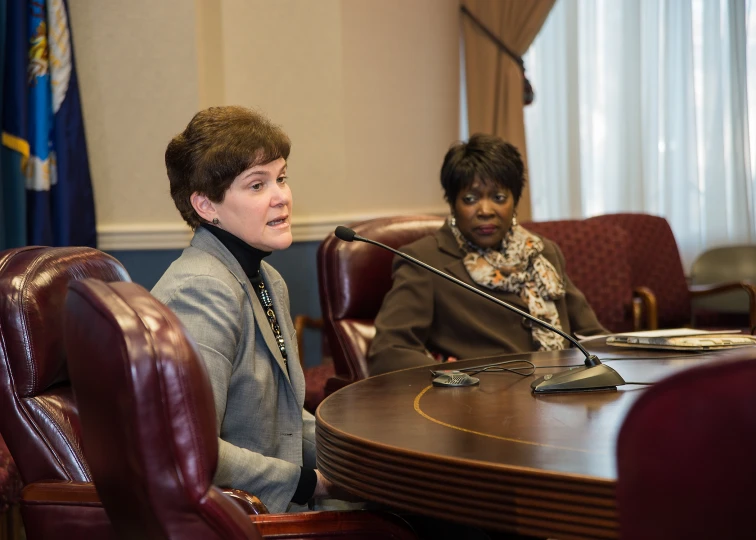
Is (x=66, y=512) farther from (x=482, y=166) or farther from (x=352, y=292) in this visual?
(x=482, y=166)

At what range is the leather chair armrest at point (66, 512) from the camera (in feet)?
4.88

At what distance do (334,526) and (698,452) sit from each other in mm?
845

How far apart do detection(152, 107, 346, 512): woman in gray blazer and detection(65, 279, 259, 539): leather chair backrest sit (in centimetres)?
54

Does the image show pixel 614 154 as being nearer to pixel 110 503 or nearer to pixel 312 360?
pixel 312 360

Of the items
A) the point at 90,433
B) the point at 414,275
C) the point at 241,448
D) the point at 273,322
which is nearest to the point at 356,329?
the point at 414,275

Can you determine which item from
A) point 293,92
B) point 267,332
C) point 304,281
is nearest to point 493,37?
point 293,92

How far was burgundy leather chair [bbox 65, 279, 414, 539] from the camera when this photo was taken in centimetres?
98

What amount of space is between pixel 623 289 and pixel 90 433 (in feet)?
9.89

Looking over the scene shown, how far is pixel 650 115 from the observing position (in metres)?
4.91

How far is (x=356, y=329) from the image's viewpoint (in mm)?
2842

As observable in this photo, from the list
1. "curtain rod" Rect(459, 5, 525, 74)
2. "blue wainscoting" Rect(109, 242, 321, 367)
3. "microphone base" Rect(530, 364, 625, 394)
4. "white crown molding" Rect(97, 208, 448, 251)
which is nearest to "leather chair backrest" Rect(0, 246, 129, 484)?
"microphone base" Rect(530, 364, 625, 394)

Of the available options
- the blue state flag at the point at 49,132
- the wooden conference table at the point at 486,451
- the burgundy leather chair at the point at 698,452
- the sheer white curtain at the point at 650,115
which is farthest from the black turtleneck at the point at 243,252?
the sheer white curtain at the point at 650,115

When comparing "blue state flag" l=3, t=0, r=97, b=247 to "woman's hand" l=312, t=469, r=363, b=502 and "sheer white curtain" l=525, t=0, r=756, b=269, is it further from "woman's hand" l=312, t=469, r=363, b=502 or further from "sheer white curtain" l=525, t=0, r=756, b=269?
"sheer white curtain" l=525, t=0, r=756, b=269

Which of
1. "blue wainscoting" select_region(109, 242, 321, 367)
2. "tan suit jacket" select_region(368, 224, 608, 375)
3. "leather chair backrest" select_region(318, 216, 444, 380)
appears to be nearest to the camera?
"tan suit jacket" select_region(368, 224, 608, 375)
